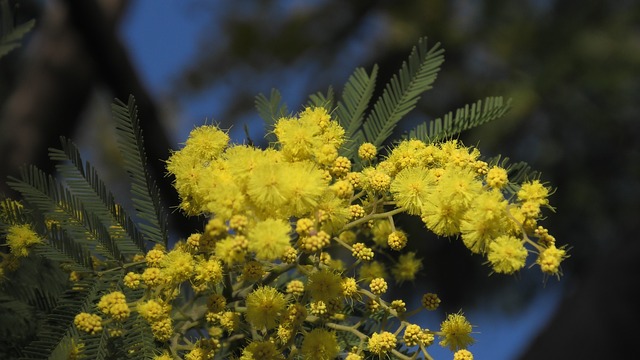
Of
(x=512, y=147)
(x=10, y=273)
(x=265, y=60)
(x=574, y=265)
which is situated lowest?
(x=10, y=273)

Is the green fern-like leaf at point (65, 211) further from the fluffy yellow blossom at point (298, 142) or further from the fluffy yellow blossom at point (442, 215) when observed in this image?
the fluffy yellow blossom at point (442, 215)

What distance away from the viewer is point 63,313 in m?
1.33

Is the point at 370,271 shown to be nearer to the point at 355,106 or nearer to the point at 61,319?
the point at 355,106

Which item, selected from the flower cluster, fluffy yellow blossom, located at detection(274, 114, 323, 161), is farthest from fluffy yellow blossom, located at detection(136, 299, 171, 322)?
fluffy yellow blossom, located at detection(274, 114, 323, 161)

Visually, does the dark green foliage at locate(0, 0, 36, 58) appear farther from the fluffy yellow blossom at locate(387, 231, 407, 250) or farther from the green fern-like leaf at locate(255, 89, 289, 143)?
the fluffy yellow blossom at locate(387, 231, 407, 250)

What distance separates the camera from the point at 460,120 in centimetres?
164

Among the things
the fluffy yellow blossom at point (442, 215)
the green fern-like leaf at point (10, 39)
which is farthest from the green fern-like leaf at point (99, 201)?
the fluffy yellow blossom at point (442, 215)

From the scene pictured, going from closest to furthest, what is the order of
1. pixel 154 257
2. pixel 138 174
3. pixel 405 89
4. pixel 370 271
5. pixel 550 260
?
1. pixel 550 260
2. pixel 154 257
3. pixel 138 174
4. pixel 370 271
5. pixel 405 89

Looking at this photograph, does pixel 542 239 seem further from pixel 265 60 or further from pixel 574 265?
pixel 265 60

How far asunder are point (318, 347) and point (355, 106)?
62 cm

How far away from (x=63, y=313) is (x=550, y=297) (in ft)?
15.6

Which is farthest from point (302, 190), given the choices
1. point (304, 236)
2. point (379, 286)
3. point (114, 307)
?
point (114, 307)

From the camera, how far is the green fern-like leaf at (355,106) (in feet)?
5.48

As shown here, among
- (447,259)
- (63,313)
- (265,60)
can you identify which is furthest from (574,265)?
(63,313)
